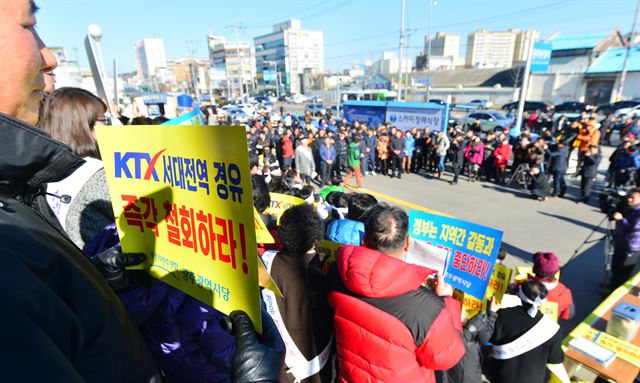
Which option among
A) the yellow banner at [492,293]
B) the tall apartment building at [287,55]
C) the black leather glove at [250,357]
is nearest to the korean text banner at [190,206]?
the black leather glove at [250,357]

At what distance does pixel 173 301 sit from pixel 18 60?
1194mm

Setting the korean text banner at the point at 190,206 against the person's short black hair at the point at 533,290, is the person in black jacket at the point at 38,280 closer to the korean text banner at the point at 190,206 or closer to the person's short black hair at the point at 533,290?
the korean text banner at the point at 190,206

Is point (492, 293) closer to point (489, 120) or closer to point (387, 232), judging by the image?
point (387, 232)


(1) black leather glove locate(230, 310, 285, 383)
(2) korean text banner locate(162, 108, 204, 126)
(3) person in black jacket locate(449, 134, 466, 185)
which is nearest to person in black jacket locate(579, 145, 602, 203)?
(3) person in black jacket locate(449, 134, 466, 185)

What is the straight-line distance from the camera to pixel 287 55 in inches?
3622

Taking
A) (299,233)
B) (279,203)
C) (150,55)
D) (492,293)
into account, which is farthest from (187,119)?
(150,55)

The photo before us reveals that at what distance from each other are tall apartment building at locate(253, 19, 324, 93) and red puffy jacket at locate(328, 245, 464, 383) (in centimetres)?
7756

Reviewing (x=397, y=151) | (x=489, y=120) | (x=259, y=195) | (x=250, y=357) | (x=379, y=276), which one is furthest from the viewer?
(x=489, y=120)

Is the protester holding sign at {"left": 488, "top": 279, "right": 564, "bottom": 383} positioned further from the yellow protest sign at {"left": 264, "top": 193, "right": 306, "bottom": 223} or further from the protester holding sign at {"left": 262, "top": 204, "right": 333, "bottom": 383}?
the yellow protest sign at {"left": 264, "top": 193, "right": 306, "bottom": 223}

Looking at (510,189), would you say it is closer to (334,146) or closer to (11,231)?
(334,146)

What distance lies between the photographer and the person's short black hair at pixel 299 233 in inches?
86.3

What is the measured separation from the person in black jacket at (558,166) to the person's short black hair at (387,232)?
8402 millimetres

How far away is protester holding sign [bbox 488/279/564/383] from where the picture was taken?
234 cm

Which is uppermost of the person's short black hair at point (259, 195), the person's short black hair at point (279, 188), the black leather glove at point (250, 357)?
the black leather glove at point (250, 357)
